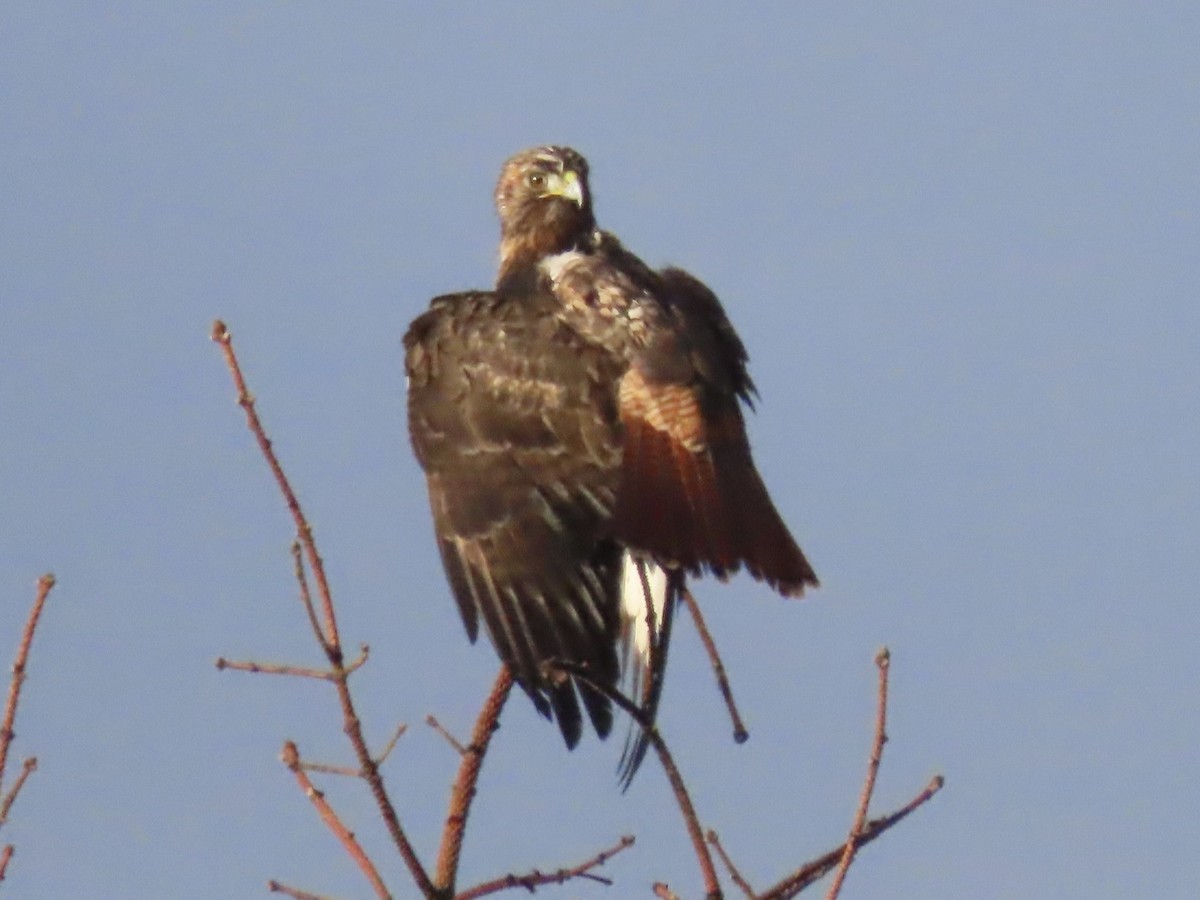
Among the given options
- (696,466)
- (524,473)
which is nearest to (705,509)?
(696,466)

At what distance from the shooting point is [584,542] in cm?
535

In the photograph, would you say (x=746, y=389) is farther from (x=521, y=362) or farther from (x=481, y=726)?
(x=481, y=726)

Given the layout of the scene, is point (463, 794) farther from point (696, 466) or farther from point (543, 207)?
point (543, 207)

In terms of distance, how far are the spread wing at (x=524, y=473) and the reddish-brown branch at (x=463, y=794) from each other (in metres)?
1.22

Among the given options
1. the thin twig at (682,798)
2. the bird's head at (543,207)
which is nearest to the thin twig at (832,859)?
the thin twig at (682,798)

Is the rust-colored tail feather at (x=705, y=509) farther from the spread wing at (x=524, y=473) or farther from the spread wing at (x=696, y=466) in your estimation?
the spread wing at (x=524, y=473)

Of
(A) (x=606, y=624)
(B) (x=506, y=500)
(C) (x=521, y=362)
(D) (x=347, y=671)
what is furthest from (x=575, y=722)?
(D) (x=347, y=671)

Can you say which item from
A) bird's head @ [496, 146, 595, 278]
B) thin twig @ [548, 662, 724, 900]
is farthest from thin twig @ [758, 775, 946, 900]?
bird's head @ [496, 146, 595, 278]

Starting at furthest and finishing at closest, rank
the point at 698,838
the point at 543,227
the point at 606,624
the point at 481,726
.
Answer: the point at 543,227 < the point at 606,624 < the point at 481,726 < the point at 698,838

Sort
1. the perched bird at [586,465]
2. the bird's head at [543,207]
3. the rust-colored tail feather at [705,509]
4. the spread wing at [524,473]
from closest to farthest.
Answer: the rust-colored tail feather at [705,509] < the perched bird at [586,465] < the spread wing at [524,473] < the bird's head at [543,207]

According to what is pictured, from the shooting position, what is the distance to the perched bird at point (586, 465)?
4.93m

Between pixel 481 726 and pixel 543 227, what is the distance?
3282 mm

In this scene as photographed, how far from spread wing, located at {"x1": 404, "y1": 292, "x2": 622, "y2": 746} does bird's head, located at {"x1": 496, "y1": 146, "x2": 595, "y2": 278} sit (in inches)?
34.9

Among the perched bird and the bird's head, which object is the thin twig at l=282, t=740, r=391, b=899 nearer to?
the perched bird
